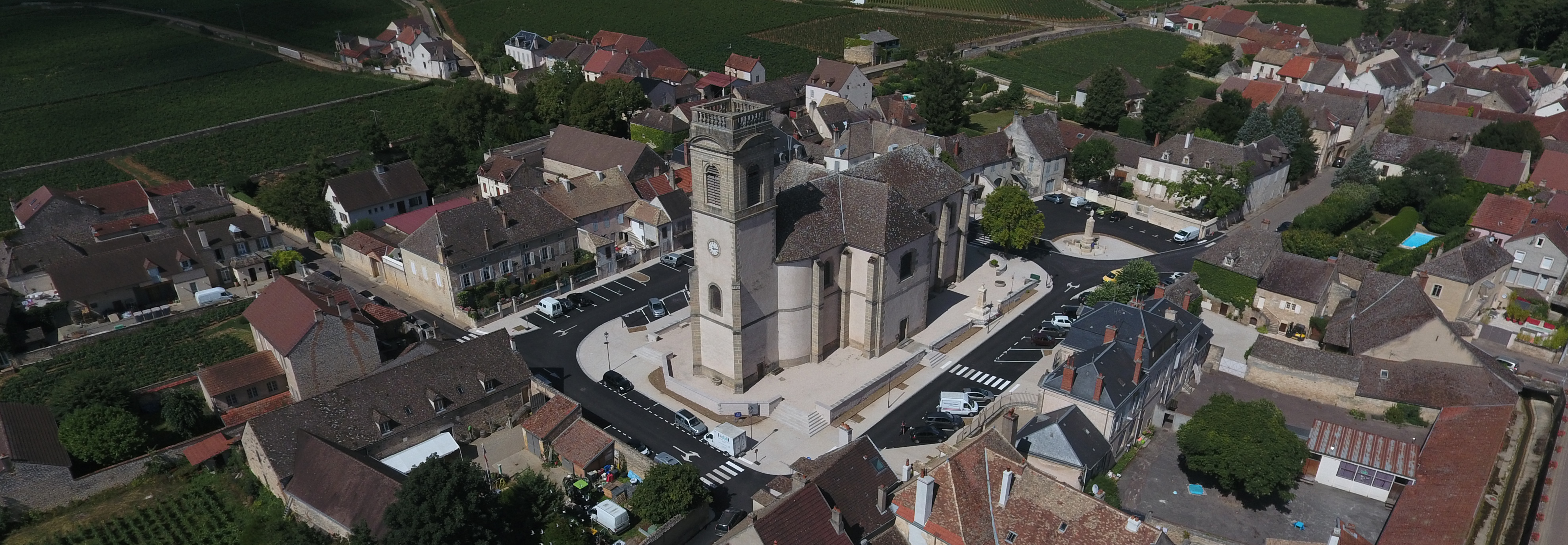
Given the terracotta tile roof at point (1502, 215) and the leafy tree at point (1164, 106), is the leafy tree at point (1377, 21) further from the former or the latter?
the terracotta tile roof at point (1502, 215)

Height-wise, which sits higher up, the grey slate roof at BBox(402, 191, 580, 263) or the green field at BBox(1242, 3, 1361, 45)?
the green field at BBox(1242, 3, 1361, 45)

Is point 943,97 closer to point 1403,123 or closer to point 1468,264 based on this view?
point 1403,123

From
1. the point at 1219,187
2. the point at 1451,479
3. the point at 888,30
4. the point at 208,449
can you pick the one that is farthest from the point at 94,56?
the point at 1451,479

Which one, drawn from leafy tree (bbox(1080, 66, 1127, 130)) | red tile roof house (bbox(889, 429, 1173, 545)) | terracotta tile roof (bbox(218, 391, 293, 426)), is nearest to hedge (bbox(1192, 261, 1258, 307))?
red tile roof house (bbox(889, 429, 1173, 545))

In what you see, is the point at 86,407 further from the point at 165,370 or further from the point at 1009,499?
the point at 1009,499

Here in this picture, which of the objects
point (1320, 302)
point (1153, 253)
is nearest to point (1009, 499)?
point (1320, 302)

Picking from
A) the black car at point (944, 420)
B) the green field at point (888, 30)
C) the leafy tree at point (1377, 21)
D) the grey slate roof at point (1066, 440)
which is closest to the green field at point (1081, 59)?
the green field at point (888, 30)

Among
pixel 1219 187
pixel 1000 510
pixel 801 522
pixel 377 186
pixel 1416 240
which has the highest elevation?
pixel 1219 187

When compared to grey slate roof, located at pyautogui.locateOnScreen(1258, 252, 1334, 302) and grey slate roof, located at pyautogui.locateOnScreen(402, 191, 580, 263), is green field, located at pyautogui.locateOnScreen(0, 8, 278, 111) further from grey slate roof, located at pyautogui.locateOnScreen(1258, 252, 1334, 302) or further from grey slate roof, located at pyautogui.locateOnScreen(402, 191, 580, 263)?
grey slate roof, located at pyautogui.locateOnScreen(1258, 252, 1334, 302)
